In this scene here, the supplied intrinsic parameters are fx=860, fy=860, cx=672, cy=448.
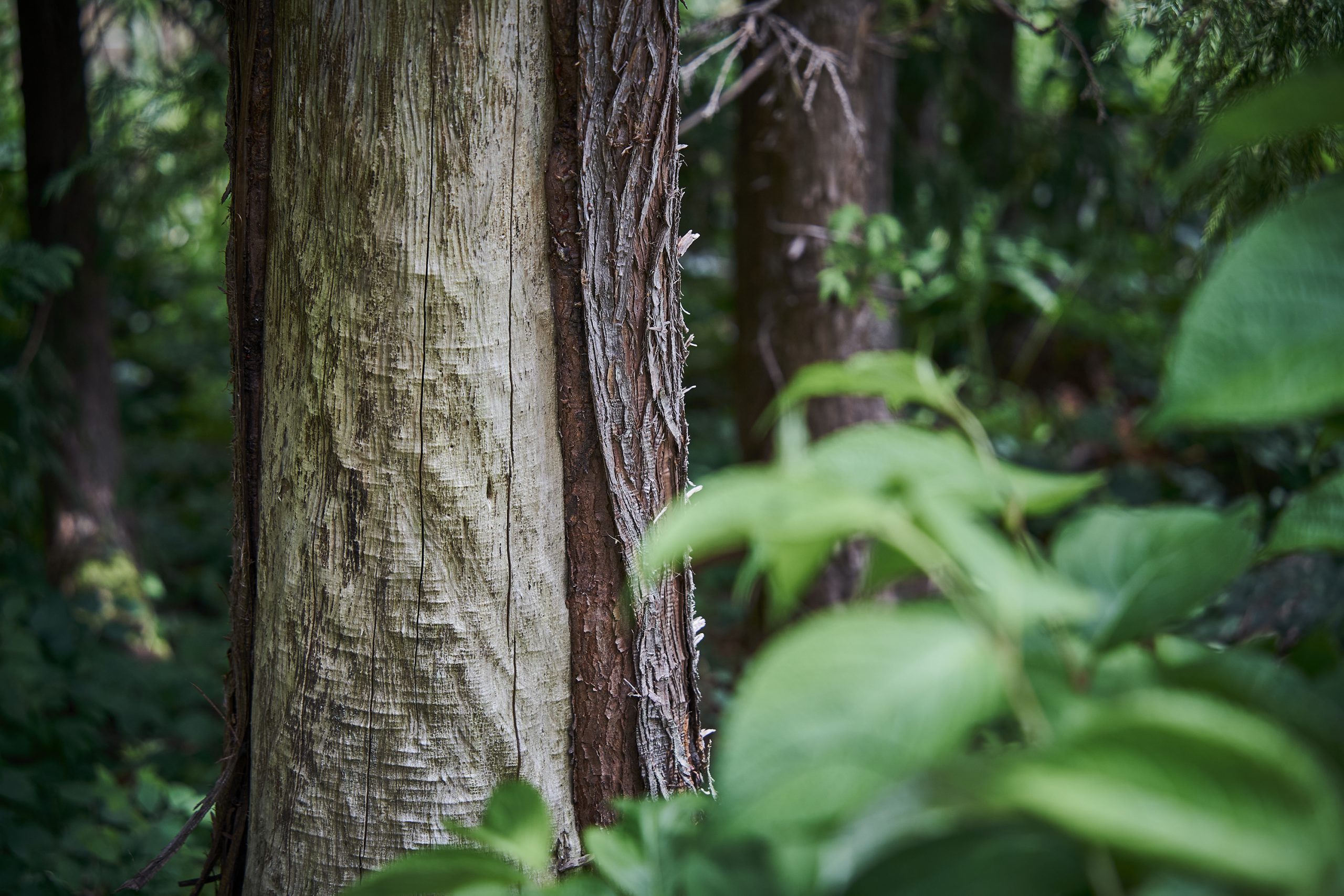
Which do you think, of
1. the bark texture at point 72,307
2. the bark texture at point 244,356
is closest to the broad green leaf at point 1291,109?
the bark texture at point 244,356

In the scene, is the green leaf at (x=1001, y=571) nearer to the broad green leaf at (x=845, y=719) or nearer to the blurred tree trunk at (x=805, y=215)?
the broad green leaf at (x=845, y=719)

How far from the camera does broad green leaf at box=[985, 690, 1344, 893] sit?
0.36 metres

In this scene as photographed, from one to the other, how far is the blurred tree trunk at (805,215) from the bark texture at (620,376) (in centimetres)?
198

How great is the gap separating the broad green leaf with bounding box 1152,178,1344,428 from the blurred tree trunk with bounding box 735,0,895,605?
272 centimetres

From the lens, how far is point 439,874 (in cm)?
66

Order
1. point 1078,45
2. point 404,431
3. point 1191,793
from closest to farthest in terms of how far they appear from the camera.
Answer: point 1191,793 < point 404,431 < point 1078,45

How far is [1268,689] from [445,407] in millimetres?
967

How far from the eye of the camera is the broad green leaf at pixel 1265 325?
48cm

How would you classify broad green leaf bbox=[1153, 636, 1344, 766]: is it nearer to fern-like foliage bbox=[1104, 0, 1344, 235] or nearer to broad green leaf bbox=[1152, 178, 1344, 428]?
broad green leaf bbox=[1152, 178, 1344, 428]

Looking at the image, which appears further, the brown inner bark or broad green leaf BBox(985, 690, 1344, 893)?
the brown inner bark

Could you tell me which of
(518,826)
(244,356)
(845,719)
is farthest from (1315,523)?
(244,356)

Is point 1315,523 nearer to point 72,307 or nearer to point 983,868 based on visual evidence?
point 983,868

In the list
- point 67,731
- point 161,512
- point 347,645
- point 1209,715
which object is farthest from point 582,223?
point 161,512

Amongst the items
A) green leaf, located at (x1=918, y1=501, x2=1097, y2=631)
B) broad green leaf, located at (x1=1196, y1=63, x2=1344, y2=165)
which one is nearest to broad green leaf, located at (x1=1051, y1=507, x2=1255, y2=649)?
green leaf, located at (x1=918, y1=501, x2=1097, y2=631)
